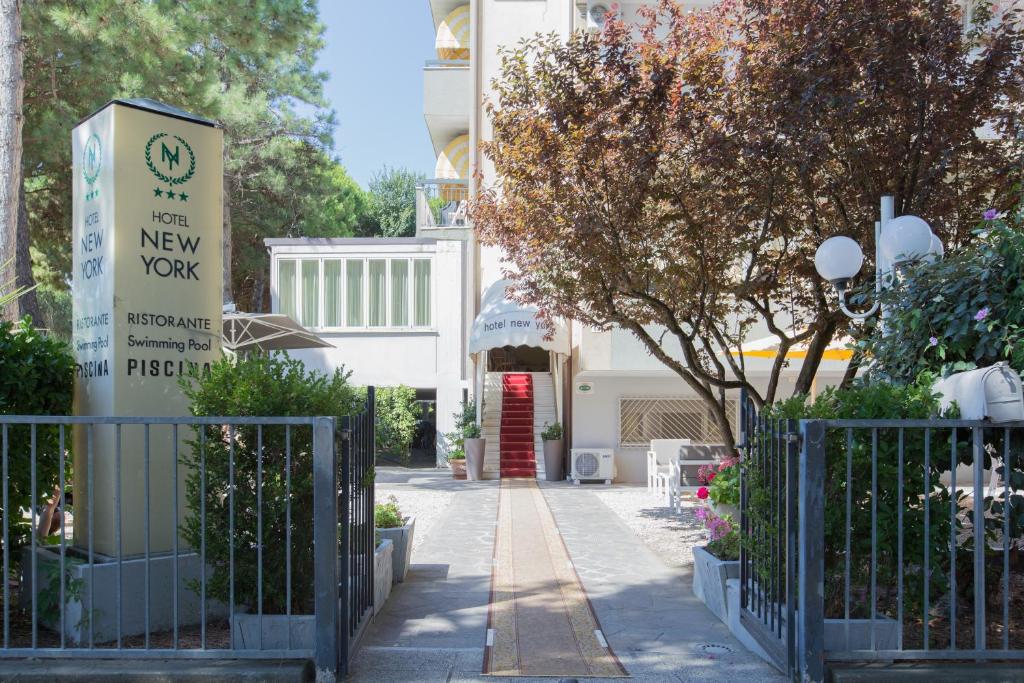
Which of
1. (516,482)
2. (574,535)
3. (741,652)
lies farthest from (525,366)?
(741,652)

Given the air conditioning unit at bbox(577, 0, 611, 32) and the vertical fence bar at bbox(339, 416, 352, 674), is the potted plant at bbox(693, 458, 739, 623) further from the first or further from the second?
the air conditioning unit at bbox(577, 0, 611, 32)

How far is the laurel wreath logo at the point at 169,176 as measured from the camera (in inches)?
247

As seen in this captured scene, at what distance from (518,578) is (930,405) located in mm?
4592

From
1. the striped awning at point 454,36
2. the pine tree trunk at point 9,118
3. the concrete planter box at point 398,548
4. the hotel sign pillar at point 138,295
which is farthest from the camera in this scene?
the striped awning at point 454,36

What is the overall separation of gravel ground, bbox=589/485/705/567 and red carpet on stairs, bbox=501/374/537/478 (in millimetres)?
3270

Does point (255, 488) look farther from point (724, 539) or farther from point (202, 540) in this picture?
point (724, 539)

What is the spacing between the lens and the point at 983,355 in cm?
573

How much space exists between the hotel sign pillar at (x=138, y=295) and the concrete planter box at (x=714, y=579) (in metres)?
4.09

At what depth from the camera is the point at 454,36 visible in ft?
103

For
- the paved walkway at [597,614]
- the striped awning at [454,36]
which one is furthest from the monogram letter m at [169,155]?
the striped awning at [454,36]

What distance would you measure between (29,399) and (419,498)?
1013cm

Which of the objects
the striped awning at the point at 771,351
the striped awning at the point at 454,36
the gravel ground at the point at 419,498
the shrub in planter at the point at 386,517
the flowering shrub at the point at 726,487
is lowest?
the gravel ground at the point at 419,498

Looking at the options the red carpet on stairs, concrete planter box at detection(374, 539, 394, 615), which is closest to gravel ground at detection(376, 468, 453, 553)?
the red carpet on stairs

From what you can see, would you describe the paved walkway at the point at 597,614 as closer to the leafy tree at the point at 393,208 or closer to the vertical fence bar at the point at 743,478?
the vertical fence bar at the point at 743,478
